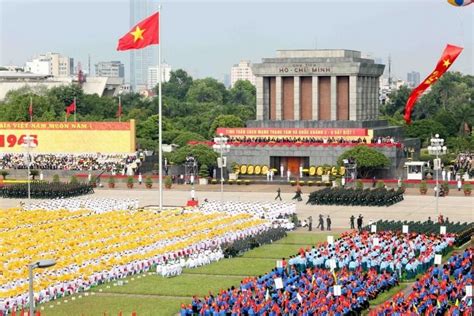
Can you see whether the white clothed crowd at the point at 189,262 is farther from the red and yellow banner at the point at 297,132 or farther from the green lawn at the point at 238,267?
the red and yellow banner at the point at 297,132

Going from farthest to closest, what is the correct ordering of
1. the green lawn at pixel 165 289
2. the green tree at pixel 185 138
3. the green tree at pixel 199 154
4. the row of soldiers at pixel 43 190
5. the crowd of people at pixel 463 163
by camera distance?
the green tree at pixel 185 138, the crowd of people at pixel 463 163, the green tree at pixel 199 154, the row of soldiers at pixel 43 190, the green lawn at pixel 165 289

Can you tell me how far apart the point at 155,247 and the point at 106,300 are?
7650 millimetres

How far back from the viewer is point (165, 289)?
3622 centimetres

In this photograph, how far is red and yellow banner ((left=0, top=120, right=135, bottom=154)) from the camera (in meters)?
81.8

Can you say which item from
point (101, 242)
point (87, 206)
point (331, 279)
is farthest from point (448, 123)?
point (331, 279)

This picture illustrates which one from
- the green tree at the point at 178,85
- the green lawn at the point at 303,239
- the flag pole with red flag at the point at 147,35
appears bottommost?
the green lawn at the point at 303,239

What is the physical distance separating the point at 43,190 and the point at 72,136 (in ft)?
57.2

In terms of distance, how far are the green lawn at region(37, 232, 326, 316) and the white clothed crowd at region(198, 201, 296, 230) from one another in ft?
22.4

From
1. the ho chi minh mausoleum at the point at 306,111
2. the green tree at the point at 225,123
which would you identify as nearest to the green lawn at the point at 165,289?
the ho chi minh mausoleum at the point at 306,111

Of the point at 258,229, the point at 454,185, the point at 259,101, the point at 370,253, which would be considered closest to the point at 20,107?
the point at 259,101

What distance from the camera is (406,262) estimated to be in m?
37.6

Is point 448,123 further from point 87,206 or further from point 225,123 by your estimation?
point 87,206

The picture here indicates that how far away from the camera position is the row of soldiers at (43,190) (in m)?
66.0

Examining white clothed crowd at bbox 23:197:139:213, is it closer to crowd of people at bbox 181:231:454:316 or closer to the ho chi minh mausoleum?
crowd of people at bbox 181:231:454:316
